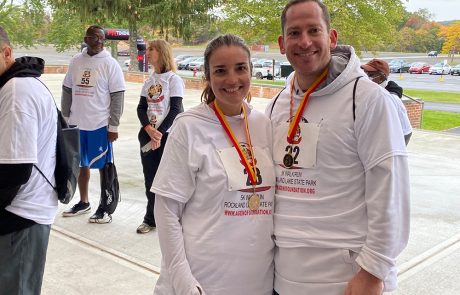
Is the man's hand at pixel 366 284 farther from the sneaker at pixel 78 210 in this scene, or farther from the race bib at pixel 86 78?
the sneaker at pixel 78 210

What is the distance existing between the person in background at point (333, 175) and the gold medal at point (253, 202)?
0.30 feet

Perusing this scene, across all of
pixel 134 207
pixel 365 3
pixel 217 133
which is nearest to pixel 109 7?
pixel 134 207

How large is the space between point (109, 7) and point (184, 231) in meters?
9.84

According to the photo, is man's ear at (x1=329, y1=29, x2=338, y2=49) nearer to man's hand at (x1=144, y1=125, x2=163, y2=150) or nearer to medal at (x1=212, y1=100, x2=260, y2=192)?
medal at (x1=212, y1=100, x2=260, y2=192)

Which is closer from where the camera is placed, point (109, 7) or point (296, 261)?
point (296, 261)

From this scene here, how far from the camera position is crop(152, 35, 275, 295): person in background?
1.88m

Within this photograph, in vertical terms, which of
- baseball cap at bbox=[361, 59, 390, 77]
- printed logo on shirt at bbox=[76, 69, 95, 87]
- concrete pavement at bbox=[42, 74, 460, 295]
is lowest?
concrete pavement at bbox=[42, 74, 460, 295]

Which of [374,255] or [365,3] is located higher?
[365,3]

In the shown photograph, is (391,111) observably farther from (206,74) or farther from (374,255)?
(206,74)

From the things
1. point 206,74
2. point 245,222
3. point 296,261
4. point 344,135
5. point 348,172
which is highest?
point 206,74

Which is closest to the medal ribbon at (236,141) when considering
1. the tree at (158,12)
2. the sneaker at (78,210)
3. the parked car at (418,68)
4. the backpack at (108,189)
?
the backpack at (108,189)

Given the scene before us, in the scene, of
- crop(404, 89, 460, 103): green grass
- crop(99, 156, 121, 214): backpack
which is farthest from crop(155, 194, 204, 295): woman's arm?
crop(404, 89, 460, 103): green grass

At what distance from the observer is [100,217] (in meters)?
4.89

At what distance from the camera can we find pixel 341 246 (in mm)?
1761
